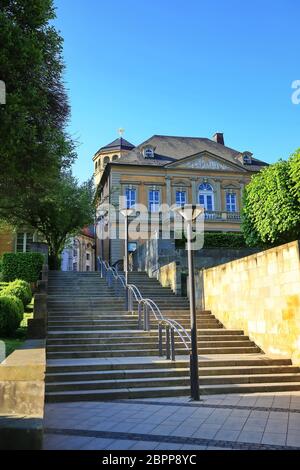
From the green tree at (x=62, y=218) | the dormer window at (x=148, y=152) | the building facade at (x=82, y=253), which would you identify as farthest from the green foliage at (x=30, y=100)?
the building facade at (x=82, y=253)

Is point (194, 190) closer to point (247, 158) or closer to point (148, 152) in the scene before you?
point (148, 152)

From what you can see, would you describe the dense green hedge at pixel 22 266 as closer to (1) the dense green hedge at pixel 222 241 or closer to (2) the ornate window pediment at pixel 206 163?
(1) the dense green hedge at pixel 222 241

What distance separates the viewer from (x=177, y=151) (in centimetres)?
4019

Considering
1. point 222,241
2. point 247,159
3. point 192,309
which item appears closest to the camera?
point 192,309

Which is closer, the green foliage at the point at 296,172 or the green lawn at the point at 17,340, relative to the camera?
the green lawn at the point at 17,340

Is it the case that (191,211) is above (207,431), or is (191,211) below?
above

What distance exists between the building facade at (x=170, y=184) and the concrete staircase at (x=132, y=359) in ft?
69.5

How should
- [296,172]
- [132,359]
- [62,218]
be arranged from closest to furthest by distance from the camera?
[132,359] → [296,172] → [62,218]

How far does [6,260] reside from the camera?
18734mm

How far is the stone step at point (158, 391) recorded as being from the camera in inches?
301

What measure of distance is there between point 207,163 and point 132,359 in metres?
30.6

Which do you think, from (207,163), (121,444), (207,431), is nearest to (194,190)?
(207,163)

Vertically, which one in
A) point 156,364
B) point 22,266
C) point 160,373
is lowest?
point 160,373

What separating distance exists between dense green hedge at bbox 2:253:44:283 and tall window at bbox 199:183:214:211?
2136cm
